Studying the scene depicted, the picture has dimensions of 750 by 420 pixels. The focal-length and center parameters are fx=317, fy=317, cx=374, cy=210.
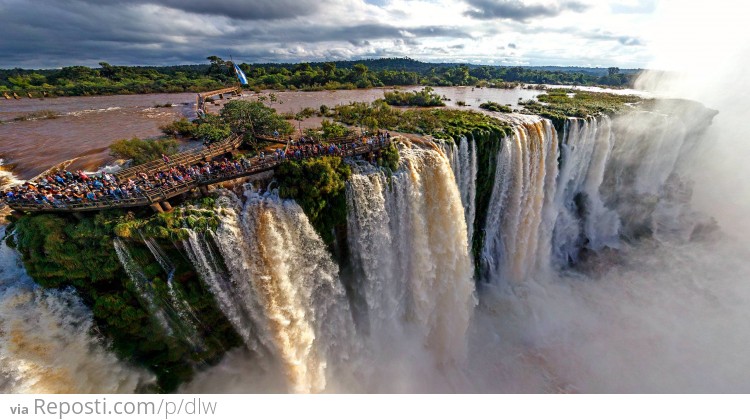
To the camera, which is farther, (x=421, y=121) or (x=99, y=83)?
(x=99, y=83)

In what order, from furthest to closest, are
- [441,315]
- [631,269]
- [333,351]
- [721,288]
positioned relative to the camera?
[631,269], [721,288], [441,315], [333,351]

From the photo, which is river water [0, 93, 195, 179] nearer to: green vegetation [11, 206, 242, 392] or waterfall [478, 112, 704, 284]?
green vegetation [11, 206, 242, 392]

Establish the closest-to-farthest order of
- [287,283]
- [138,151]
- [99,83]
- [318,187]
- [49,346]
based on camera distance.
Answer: [49,346]
[287,283]
[318,187]
[138,151]
[99,83]

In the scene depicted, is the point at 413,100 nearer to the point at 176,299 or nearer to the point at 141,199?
the point at 141,199

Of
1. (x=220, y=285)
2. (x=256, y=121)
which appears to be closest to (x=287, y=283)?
(x=220, y=285)

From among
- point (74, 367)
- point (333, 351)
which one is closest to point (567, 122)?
point (333, 351)

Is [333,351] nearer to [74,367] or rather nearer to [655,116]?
[74,367]

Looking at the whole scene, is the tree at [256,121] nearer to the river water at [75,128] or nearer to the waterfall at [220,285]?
the river water at [75,128]
